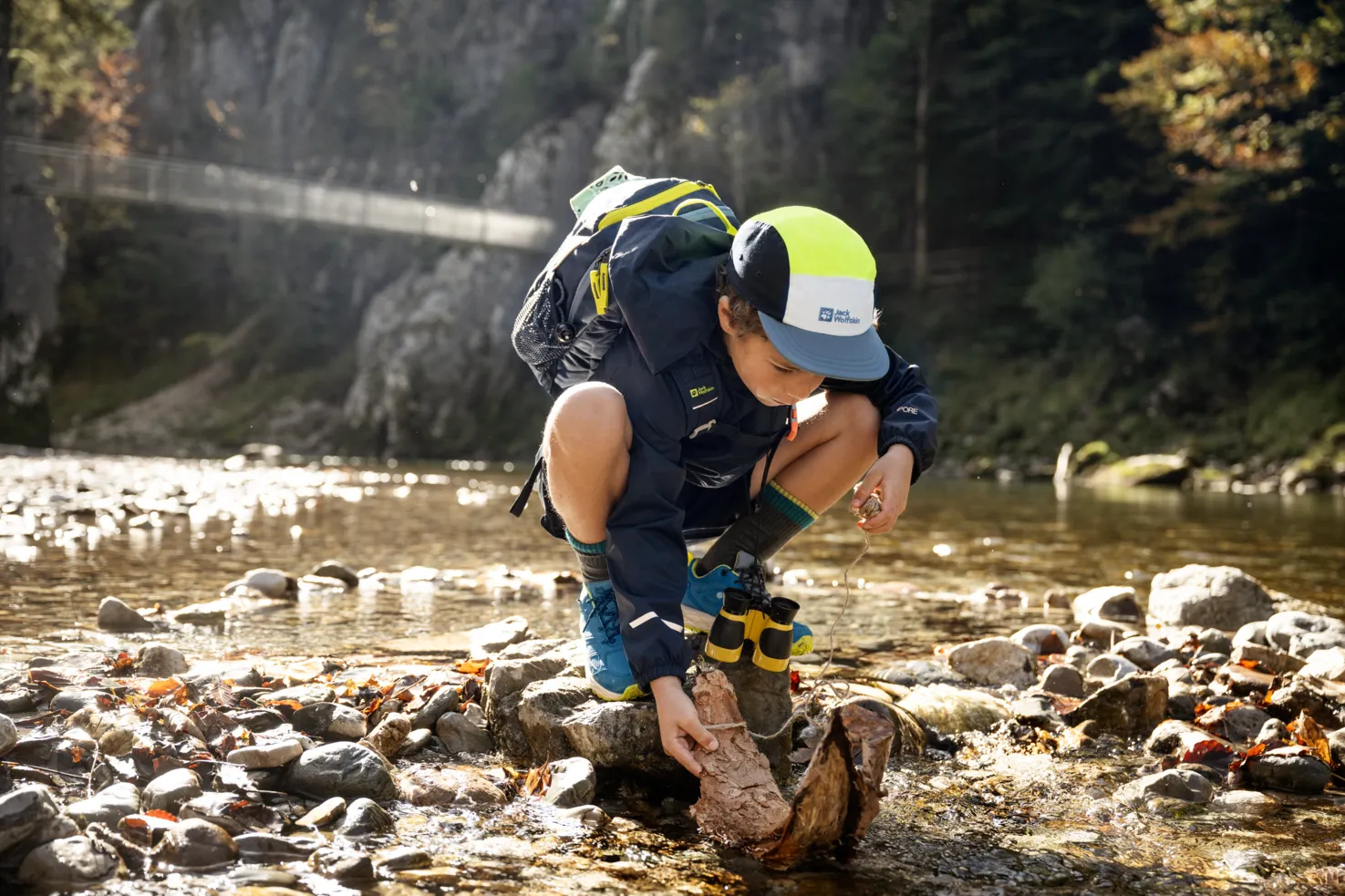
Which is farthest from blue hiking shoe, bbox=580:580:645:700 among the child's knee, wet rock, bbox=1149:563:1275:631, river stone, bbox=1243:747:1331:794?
wet rock, bbox=1149:563:1275:631

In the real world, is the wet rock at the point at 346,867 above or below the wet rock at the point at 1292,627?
below

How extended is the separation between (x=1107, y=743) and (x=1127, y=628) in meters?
1.57

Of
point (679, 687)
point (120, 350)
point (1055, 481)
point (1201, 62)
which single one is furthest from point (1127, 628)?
point (120, 350)

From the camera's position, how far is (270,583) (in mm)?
4188

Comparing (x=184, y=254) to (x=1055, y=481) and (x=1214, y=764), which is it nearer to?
(x=1055, y=481)

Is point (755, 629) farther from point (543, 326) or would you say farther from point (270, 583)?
point (270, 583)

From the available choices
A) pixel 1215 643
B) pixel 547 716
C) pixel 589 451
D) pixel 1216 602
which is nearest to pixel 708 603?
pixel 547 716

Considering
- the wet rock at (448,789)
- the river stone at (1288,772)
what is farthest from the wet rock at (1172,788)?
the wet rock at (448,789)

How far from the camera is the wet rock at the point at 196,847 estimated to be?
1652 millimetres

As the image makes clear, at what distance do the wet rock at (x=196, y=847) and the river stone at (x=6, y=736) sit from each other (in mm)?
452

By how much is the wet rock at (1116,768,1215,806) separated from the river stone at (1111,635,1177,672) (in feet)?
4.18

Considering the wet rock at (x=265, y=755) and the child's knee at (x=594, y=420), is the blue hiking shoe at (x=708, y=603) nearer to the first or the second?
the child's knee at (x=594, y=420)

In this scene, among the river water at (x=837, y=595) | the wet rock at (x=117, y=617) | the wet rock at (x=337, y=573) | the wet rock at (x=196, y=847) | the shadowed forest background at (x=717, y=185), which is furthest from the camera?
the shadowed forest background at (x=717, y=185)

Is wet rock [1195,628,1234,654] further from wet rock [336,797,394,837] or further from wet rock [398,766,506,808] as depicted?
wet rock [336,797,394,837]
